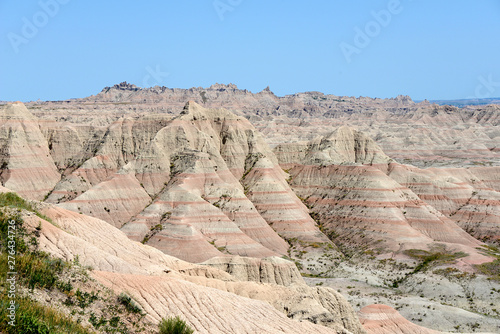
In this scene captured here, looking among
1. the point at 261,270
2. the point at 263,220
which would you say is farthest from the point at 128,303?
the point at 263,220

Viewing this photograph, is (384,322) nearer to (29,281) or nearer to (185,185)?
(29,281)

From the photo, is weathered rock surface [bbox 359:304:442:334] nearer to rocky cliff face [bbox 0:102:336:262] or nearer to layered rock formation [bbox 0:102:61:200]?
rocky cliff face [bbox 0:102:336:262]

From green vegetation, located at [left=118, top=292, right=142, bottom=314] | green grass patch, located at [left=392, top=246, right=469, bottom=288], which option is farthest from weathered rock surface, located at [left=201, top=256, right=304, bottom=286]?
green grass patch, located at [left=392, top=246, right=469, bottom=288]

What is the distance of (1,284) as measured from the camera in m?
16.8

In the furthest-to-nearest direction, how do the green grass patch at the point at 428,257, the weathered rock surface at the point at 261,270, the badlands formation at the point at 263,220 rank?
the green grass patch at the point at 428,257
the weathered rock surface at the point at 261,270
the badlands formation at the point at 263,220

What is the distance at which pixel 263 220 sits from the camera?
284ft

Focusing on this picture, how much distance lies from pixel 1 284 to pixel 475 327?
49.3m

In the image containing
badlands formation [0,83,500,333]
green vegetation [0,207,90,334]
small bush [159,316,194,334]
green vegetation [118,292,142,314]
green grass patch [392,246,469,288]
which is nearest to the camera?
green vegetation [0,207,90,334]

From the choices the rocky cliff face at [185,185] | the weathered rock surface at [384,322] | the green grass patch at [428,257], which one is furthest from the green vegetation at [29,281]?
the green grass patch at [428,257]

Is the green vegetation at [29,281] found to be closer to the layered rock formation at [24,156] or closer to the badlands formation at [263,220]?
the badlands formation at [263,220]

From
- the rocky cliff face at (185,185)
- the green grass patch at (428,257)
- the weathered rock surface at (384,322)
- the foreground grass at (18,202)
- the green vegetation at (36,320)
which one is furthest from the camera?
the rocky cliff face at (185,185)

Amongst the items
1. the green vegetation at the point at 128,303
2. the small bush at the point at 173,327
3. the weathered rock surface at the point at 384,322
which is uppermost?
the green vegetation at the point at 128,303

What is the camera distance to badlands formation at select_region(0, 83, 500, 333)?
108 feet

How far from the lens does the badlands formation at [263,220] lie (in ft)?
108
